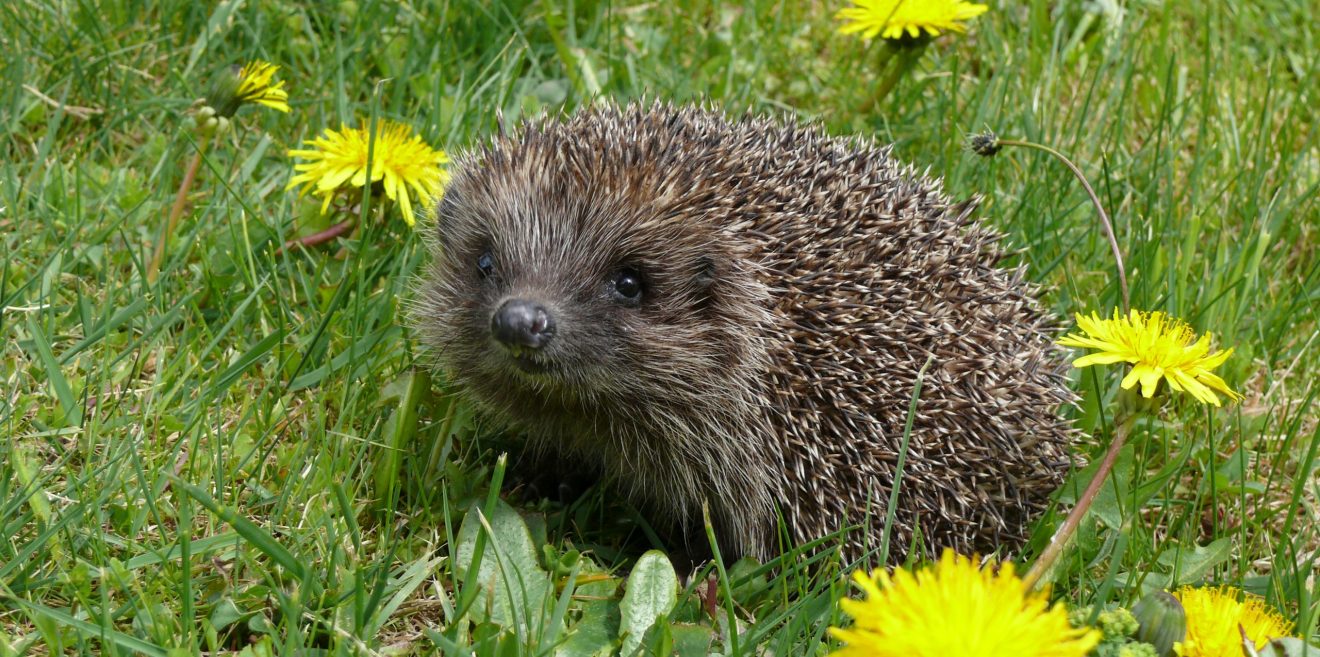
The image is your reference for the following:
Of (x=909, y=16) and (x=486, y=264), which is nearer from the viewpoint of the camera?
(x=486, y=264)

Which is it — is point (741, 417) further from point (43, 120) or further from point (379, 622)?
point (43, 120)

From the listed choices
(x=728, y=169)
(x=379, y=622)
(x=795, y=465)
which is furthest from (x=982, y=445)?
(x=379, y=622)

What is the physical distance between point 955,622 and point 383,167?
2830 mm

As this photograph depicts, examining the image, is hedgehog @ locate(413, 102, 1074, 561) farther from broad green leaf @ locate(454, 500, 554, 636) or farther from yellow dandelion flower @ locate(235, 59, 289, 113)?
yellow dandelion flower @ locate(235, 59, 289, 113)

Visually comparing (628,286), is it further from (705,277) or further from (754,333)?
(754,333)

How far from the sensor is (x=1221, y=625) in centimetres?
302

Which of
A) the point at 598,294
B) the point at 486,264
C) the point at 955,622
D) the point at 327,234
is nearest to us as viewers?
the point at 955,622

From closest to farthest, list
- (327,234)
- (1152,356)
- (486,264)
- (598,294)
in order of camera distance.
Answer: (1152,356), (598,294), (486,264), (327,234)

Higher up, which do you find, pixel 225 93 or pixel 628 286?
pixel 225 93

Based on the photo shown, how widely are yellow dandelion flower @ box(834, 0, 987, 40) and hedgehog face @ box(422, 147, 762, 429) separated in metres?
1.82

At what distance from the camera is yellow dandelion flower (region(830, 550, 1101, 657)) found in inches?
85.0

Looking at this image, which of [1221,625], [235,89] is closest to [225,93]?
[235,89]

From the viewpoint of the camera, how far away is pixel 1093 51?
6273 mm

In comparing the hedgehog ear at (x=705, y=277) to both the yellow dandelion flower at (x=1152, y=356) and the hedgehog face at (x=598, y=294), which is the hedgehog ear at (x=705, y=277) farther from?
the yellow dandelion flower at (x=1152, y=356)
